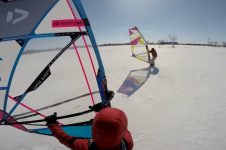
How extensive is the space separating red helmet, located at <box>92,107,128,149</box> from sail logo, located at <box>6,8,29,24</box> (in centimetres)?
181

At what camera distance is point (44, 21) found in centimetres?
245

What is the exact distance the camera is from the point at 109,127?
1.43 metres

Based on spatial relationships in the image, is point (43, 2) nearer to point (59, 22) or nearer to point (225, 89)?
point (59, 22)

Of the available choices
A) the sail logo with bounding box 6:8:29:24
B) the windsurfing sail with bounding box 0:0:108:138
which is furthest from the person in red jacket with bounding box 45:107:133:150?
the sail logo with bounding box 6:8:29:24

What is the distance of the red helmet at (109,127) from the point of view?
143cm

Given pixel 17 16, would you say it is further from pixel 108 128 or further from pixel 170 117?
pixel 170 117

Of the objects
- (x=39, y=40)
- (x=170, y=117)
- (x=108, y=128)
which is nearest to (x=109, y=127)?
(x=108, y=128)

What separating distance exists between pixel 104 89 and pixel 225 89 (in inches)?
242

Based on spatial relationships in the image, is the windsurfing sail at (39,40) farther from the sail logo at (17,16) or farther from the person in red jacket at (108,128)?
the person in red jacket at (108,128)

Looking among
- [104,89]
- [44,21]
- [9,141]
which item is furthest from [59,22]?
[9,141]

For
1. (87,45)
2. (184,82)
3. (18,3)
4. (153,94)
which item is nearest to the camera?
(18,3)

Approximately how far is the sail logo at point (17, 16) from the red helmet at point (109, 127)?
1.81 m

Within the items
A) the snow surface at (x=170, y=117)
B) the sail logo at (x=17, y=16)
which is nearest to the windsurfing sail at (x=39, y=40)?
the sail logo at (x=17, y=16)

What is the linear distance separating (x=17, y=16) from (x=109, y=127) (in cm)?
200
